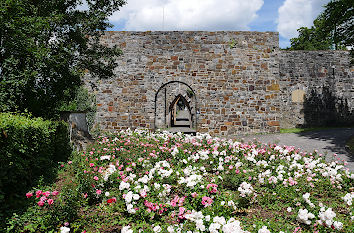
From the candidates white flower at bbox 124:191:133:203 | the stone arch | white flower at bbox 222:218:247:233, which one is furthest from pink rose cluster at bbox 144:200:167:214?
the stone arch

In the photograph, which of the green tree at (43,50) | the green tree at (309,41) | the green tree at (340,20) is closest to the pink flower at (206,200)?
the green tree at (43,50)

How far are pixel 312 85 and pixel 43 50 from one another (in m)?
12.9

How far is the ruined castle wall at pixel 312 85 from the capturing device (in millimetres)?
13273

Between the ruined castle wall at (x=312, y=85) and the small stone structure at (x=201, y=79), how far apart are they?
90.9 inches

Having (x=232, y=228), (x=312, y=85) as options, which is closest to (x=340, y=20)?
(x=312, y=85)

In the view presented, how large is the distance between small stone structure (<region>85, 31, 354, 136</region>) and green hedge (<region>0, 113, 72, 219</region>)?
557 centimetres

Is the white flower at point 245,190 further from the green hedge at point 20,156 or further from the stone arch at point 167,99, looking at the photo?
the stone arch at point 167,99

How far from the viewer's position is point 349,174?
4.79 m

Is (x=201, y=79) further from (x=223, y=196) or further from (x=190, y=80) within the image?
(x=223, y=196)

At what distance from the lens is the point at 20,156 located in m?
4.23

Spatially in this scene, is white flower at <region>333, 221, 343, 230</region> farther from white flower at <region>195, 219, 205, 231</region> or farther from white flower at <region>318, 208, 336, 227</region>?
white flower at <region>195, 219, 205, 231</region>

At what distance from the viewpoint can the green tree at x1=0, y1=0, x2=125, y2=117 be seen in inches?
207

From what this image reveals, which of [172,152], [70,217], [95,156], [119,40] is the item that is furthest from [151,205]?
[119,40]

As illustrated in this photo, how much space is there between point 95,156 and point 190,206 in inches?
127
